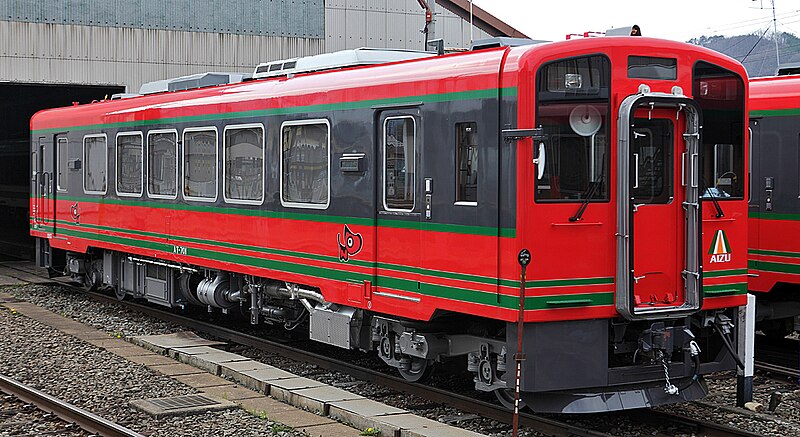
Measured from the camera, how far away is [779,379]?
11148 mm

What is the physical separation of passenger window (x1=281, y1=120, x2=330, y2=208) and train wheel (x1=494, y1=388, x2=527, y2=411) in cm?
287

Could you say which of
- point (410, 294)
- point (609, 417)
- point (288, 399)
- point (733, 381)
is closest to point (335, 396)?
point (288, 399)

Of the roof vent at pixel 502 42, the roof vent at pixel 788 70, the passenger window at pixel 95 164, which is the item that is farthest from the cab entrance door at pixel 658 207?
the passenger window at pixel 95 164

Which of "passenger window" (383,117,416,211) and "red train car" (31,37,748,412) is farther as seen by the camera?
"passenger window" (383,117,416,211)

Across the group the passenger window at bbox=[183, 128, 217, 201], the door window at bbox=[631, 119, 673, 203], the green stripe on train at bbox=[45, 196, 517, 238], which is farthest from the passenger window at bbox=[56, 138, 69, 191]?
the door window at bbox=[631, 119, 673, 203]

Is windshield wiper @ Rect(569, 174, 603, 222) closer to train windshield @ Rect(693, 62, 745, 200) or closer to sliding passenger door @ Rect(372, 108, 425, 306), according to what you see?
train windshield @ Rect(693, 62, 745, 200)

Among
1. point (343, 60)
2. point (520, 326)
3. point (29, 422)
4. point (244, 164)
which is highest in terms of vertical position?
point (343, 60)

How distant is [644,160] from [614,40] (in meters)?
1.00

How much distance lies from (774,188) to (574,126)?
15.9ft

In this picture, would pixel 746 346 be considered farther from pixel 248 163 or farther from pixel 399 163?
pixel 248 163

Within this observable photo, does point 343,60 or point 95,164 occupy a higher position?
point 343,60

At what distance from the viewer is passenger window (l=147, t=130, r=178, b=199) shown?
46.5 ft

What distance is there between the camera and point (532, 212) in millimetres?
8250

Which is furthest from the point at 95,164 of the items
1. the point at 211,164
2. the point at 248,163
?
the point at 248,163
